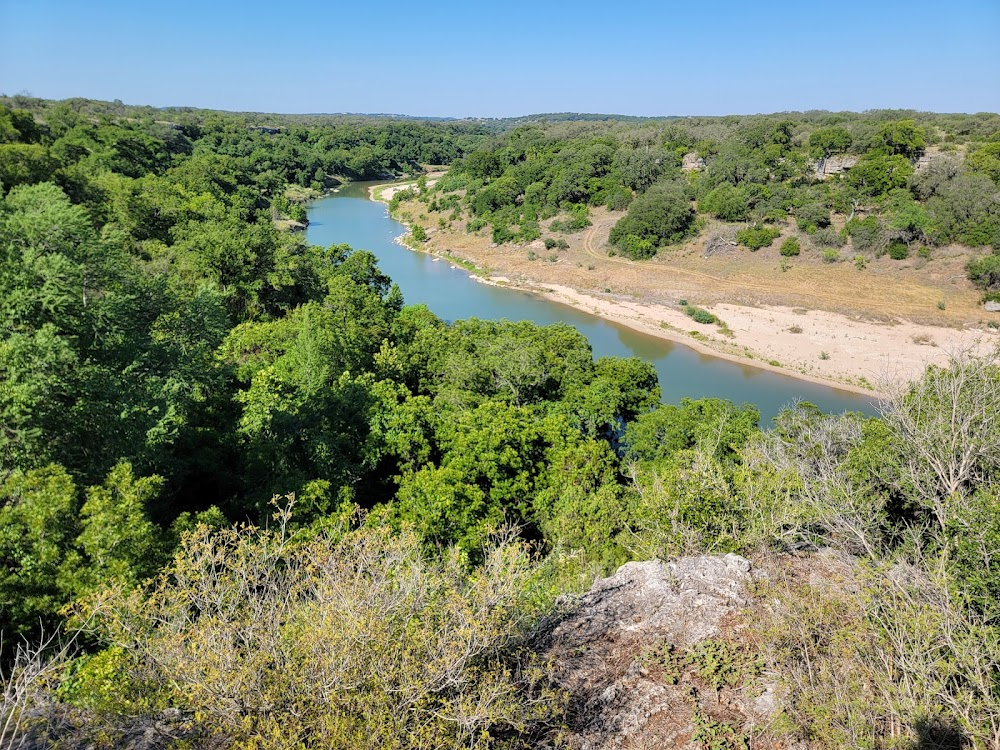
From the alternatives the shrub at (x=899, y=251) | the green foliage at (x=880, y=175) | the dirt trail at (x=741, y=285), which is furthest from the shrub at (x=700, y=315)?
the green foliage at (x=880, y=175)

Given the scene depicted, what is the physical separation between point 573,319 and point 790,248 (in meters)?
19.5

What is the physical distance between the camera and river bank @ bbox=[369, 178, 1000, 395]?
33.9m

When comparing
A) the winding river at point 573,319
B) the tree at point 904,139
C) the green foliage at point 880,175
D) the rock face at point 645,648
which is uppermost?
the tree at point 904,139

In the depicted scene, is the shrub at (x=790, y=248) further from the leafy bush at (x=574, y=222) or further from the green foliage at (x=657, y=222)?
the leafy bush at (x=574, y=222)

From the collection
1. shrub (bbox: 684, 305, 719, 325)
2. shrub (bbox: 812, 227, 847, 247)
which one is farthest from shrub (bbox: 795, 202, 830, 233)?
shrub (bbox: 684, 305, 719, 325)

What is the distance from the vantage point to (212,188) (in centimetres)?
4969

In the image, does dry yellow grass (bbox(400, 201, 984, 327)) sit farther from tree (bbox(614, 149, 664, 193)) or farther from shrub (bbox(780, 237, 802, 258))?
tree (bbox(614, 149, 664, 193))

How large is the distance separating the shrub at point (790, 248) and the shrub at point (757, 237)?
5.23 feet

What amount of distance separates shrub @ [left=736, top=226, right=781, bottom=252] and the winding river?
16.5 m

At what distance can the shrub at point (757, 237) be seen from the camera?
48.8 m

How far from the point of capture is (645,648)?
765 cm

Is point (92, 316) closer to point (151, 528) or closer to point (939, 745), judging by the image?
point (151, 528)

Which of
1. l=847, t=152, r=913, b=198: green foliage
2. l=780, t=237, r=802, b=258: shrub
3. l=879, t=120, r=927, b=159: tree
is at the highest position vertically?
l=879, t=120, r=927, b=159: tree

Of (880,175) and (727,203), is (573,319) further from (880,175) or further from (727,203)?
(880,175)
